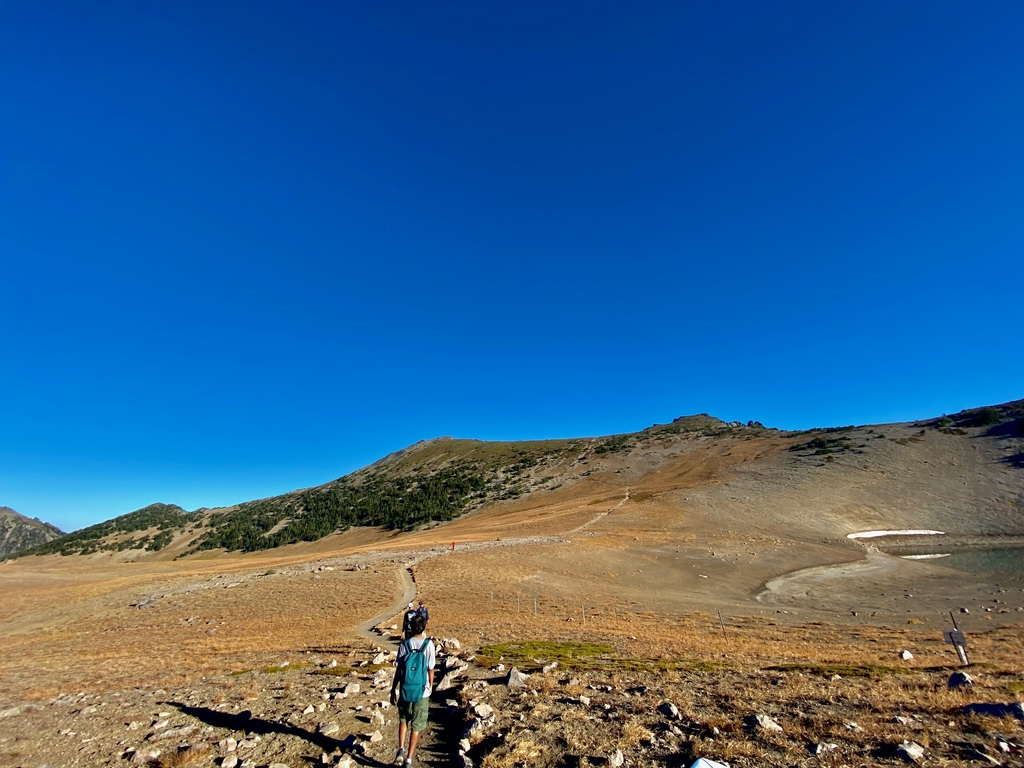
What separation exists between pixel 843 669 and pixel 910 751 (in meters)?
9.57

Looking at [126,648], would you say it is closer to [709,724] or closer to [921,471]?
[709,724]

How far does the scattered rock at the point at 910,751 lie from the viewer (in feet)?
24.5

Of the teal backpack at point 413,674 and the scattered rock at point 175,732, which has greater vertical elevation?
the teal backpack at point 413,674

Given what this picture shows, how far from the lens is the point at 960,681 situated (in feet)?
40.0

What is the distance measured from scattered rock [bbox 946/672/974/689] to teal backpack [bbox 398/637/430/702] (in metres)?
13.4

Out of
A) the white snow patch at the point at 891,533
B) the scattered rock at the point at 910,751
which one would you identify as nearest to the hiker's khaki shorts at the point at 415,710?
the scattered rock at the point at 910,751

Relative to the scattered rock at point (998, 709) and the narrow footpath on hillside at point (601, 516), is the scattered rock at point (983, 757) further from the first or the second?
the narrow footpath on hillside at point (601, 516)

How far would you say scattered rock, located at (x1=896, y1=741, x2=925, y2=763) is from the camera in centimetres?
746

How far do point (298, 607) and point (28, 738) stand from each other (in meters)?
22.8

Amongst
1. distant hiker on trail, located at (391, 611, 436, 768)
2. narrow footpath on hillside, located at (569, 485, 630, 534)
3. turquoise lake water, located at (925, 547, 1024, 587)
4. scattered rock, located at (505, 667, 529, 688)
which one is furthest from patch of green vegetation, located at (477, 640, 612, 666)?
narrow footpath on hillside, located at (569, 485, 630, 534)

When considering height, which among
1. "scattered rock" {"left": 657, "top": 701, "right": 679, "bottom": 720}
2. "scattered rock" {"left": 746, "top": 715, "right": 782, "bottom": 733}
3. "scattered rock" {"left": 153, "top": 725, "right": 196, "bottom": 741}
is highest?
"scattered rock" {"left": 153, "top": 725, "right": 196, "bottom": 741}

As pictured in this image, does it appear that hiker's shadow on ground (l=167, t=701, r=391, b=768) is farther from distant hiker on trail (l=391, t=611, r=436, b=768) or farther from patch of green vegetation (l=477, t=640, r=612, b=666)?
patch of green vegetation (l=477, t=640, r=612, b=666)

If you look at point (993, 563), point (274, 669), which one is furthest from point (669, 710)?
point (993, 563)

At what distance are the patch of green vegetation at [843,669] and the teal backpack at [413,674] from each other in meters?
12.4
